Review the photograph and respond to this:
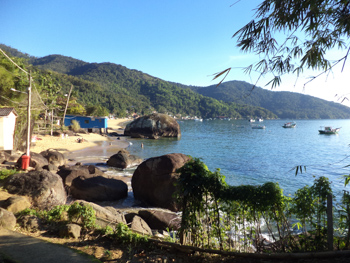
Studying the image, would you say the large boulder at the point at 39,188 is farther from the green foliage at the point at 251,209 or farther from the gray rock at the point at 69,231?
the green foliage at the point at 251,209

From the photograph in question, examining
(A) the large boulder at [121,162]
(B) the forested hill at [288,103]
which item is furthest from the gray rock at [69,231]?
(B) the forested hill at [288,103]

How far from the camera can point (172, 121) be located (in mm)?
58719

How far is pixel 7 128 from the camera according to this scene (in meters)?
19.3

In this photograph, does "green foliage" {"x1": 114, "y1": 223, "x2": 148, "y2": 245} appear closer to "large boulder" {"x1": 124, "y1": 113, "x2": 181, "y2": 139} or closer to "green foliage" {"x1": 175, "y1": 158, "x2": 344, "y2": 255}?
"green foliage" {"x1": 175, "y1": 158, "x2": 344, "y2": 255}

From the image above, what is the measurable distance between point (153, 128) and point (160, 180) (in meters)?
45.3

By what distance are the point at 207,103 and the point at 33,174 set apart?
176m

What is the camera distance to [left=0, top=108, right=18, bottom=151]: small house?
61.4ft

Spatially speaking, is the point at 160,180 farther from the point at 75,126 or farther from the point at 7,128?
the point at 75,126

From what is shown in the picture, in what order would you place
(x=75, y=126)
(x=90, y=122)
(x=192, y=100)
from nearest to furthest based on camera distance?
(x=75, y=126)
(x=90, y=122)
(x=192, y=100)

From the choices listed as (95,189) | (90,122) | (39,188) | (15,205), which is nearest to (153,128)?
(90,122)

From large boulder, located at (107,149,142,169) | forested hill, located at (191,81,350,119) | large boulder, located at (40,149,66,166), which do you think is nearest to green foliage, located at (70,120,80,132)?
large boulder, located at (40,149,66,166)

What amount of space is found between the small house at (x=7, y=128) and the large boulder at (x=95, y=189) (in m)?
10.5

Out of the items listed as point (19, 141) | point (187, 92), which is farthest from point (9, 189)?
point (187, 92)

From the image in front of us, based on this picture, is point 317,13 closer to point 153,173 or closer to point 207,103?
point 153,173
